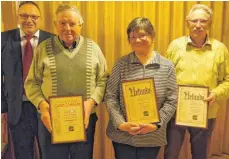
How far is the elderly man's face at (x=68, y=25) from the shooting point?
1732 millimetres

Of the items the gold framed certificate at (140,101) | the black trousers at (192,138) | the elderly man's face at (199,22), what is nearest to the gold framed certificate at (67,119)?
the gold framed certificate at (140,101)

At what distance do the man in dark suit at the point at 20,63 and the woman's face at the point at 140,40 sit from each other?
0.55 metres

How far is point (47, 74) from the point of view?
1768 mm

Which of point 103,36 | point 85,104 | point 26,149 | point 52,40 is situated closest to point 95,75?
point 85,104

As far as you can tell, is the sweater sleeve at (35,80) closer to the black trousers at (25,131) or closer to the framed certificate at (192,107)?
the black trousers at (25,131)

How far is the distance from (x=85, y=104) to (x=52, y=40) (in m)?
0.39

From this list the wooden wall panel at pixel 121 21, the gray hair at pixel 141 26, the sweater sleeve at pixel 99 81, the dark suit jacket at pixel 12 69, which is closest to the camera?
the gray hair at pixel 141 26

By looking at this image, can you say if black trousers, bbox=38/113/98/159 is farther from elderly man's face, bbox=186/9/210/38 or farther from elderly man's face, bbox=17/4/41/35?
elderly man's face, bbox=186/9/210/38

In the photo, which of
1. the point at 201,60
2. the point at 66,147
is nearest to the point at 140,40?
the point at 201,60

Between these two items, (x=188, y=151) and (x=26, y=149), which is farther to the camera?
(x=188, y=151)

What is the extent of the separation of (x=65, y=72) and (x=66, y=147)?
1.39 feet

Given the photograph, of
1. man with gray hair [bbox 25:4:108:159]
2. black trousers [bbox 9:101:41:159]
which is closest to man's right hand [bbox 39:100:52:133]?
man with gray hair [bbox 25:4:108:159]

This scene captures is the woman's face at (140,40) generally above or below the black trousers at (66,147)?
above

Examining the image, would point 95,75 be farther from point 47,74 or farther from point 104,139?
point 104,139
